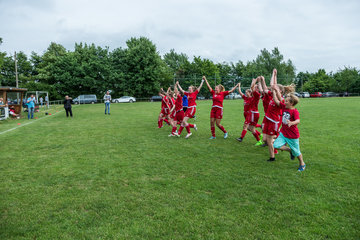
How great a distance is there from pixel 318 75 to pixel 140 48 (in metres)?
55.7

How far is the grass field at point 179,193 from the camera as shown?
10.1 ft

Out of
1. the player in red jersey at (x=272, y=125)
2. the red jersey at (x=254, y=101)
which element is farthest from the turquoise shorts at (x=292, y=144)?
the red jersey at (x=254, y=101)

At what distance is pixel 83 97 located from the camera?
44.8 meters

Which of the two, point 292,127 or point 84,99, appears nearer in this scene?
point 292,127

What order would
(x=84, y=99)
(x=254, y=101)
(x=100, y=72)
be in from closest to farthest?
(x=254, y=101) → (x=84, y=99) → (x=100, y=72)

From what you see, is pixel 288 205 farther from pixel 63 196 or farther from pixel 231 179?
pixel 63 196

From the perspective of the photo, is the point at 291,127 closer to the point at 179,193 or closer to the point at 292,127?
the point at 292,127

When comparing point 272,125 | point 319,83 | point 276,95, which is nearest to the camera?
point 276,95

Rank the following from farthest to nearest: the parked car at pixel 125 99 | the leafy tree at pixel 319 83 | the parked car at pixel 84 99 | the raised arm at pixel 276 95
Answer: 1. the leafy tree at pixel 319 83
2. the parked car at pixel 125 99
3. the parked car at pixel 84 99
4. the raised arm at pixel 276 95

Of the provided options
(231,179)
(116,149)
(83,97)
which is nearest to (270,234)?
(231,179)

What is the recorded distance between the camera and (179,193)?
415 centimetres

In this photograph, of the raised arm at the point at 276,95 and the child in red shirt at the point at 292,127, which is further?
the raised arm at the point at 276,95

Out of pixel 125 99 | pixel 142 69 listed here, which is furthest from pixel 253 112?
pixel 142 69

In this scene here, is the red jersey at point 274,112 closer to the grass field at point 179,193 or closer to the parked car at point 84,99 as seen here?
the grass field at point 179,193
